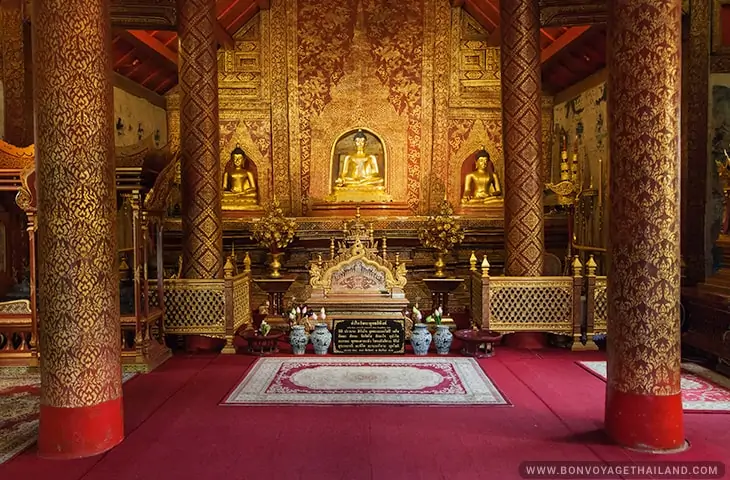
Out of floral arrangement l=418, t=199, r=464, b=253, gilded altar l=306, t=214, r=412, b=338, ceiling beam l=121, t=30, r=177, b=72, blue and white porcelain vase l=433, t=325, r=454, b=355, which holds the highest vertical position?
ceiling beam l=121, t=30, r=177, b=72

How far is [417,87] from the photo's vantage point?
1249cm

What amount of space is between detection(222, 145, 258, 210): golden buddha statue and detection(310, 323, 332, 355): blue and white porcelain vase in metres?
5.53

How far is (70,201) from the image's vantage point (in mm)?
4086

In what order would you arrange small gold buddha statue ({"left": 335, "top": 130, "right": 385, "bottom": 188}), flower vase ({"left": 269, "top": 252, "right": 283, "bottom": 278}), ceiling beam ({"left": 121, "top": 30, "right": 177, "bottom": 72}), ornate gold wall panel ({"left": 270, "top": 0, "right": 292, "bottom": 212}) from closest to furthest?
1. ceiling beam ({"left": 121, "top": 30, "right": 177, "bottom": 72})
2. flower vase ({"left": 269, "top": 252, "right": 283, "bottom": 278})
3. ornate gold wall panel ({"left": 270, "top": 0, "right": 292, "bottom": 212})
4. small gold buddha statue ({"left": 335, "top": 130, "right": 385, "bottom": 188})

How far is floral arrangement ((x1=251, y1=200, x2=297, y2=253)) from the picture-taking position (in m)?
11.0

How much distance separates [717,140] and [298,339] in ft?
20.6

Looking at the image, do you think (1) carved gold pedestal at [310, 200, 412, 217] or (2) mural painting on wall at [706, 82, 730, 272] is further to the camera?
(1) carved gold pedestal at [310, 200, 412, 217]

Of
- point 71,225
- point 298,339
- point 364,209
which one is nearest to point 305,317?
point 298,339

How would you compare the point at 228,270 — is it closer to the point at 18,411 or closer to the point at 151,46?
the point at 18,411

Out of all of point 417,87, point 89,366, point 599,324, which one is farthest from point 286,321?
point 417,87

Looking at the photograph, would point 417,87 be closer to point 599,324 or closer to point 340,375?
point 599,324

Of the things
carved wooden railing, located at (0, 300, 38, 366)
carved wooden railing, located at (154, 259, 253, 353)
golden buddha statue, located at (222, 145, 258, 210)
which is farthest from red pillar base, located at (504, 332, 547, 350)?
golden buddha statue, located at (222, 145, 258, 210)

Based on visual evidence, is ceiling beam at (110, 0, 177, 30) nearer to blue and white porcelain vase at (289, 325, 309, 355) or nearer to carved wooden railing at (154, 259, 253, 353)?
carved wooden railing at (154, 259, 253, 353)

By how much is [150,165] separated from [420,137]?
6.22 meters
